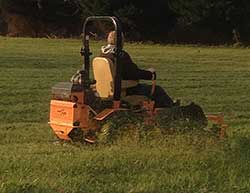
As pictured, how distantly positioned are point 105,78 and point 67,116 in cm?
76

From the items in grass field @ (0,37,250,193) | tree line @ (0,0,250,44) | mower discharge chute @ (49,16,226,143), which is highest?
mower discharge chute @ (49,16,226,143)

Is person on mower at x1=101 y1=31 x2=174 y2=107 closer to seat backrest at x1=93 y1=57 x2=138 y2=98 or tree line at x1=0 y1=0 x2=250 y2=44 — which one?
seat backrest at x1=93 y1=57 x2=138 y2=98

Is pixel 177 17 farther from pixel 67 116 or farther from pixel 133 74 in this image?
pixel 67 116

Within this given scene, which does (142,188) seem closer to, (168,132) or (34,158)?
(34,158)

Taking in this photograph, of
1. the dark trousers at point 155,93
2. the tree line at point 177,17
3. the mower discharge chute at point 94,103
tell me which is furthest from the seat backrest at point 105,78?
the tree line at point 177,17

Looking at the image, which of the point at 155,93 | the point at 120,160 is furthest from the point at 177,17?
the point at 120,160

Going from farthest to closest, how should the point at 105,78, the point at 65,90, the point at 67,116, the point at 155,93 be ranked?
the point at 155,93 < the point at 105,78 < the point at 65,90 < the point at 67,116

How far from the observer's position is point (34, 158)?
814cm

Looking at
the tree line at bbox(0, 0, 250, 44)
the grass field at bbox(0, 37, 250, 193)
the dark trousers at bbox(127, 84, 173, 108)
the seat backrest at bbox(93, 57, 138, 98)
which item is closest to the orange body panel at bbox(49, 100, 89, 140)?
the grass field at bbox(0, 37, 250, 193)

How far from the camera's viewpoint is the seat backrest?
9.58 m

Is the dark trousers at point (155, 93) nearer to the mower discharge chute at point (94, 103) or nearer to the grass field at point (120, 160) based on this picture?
the mower discharge chute at point (94, 103)

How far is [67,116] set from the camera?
930cm

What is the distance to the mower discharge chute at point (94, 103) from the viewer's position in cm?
926

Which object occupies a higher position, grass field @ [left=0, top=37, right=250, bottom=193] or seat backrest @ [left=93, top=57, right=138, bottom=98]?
seat backrest @ [left=93, top=57, right=138, bottom=98]
